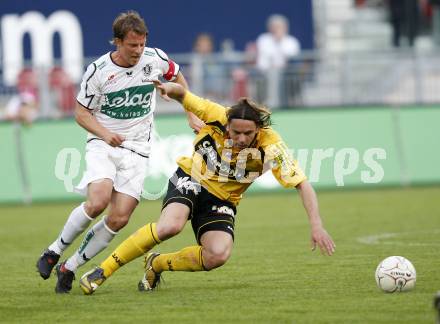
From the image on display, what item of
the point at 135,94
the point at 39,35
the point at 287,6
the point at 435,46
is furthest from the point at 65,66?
the point at 135,94

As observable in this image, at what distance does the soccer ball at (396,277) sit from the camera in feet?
27.2

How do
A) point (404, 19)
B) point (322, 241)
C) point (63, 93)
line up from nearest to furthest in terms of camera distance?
point (322, 241)
point (63, 93)
point (404, 19)

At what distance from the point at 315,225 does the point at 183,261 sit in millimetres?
1379

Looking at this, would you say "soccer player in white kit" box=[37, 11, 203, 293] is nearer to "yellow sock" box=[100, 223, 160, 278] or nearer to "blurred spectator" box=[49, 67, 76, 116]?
"yellow sock" box=[100, 223, 160, 278]

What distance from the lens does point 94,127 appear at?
9.06 m

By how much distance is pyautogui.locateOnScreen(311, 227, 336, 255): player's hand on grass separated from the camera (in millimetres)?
7719

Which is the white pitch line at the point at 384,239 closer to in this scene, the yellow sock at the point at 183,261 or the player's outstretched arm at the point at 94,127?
the yellow sock at the point at 183,261

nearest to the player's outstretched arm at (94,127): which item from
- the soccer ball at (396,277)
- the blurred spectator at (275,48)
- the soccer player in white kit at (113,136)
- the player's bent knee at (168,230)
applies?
the soccer player in white kit at (113,136)

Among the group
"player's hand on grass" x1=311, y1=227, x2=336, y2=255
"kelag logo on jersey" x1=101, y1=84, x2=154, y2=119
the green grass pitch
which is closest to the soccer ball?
the green grass pitch

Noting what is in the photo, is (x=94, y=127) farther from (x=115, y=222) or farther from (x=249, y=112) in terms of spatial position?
(x=249, y=112)

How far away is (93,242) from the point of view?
9.09 meters

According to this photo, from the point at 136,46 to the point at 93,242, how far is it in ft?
5.50

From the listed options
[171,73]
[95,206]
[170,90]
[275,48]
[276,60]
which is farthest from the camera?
[275,48]

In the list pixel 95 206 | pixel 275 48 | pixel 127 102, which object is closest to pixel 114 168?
pixel 95 206
